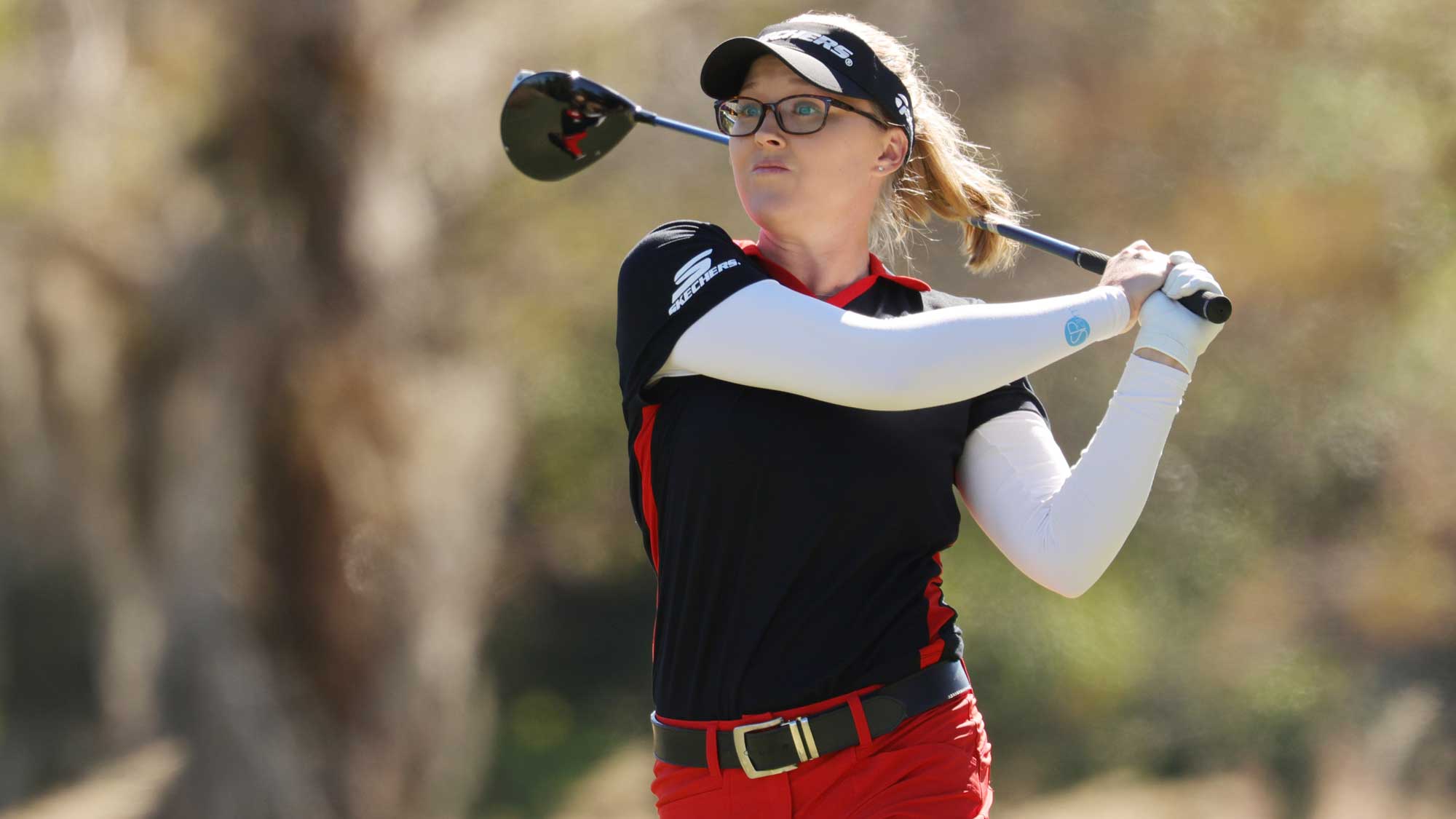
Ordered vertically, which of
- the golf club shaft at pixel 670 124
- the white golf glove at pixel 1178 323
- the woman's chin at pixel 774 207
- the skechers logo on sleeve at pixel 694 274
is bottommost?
Result: the white golf glove at pixel 1178 323

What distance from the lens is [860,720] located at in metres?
1.76

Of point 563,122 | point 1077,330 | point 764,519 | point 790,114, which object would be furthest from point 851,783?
point 563,122

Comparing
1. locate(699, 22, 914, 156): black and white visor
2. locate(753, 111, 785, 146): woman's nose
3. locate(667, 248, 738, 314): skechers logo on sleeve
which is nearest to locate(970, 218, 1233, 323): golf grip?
locate(699, 22, 914, 156): black and white visor

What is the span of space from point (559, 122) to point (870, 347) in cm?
88

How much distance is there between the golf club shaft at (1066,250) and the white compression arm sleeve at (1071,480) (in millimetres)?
82

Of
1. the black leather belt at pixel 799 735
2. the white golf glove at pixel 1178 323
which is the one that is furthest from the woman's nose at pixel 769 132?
the black leather belt at pixel 799 735

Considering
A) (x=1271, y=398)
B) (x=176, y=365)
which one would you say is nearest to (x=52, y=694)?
(x=176, y=365)

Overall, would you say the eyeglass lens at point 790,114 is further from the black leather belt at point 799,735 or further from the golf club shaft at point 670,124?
the black leather belt at point 799,735

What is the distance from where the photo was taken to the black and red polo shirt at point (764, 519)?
1.77 meters

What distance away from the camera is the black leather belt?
1.74 meters

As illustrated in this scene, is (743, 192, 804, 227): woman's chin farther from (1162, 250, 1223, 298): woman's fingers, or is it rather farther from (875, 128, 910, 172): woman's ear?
(1162, 250, 1223, 298): woman's fingers

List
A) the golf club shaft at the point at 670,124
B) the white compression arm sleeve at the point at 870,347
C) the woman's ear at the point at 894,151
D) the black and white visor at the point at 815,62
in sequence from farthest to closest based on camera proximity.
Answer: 1. the golf club shaft at the point at 670,124
2. the woman's ear at the point at 894,151
3. the black and white visor at the point at 815,62
4. the white compression arm sleeve at the point at 870,347

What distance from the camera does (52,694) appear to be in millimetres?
6195

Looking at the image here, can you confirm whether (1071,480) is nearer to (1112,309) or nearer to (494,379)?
(1112,309)
